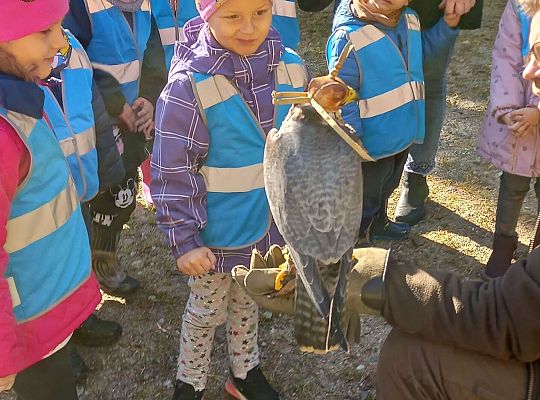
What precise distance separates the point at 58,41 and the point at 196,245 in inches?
31.2

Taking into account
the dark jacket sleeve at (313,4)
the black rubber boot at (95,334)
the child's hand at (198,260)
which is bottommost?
the black rubber boot at (95,334)

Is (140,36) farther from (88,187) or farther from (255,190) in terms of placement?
(255,190)

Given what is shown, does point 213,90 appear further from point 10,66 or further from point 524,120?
point 524,120

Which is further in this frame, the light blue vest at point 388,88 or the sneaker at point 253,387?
the light blue vest at point 388,88

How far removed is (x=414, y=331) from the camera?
6.22 feet

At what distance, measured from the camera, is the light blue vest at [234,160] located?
2.17 m

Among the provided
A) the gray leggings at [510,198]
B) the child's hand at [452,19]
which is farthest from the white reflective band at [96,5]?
the gray leggings at [510,198]

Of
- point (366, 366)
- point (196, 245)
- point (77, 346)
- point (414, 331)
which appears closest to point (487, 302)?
point (414, 331)

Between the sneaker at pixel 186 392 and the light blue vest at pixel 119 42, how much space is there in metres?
1.33

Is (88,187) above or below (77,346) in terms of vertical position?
above

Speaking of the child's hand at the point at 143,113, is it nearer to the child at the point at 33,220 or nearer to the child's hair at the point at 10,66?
the child at the point at 33,220

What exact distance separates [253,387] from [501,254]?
1.53 metres

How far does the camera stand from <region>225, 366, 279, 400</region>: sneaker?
268cm

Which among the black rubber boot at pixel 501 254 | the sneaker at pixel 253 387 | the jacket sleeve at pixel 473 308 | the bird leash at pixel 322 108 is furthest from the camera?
the black rubber boot at pixel 501 254
